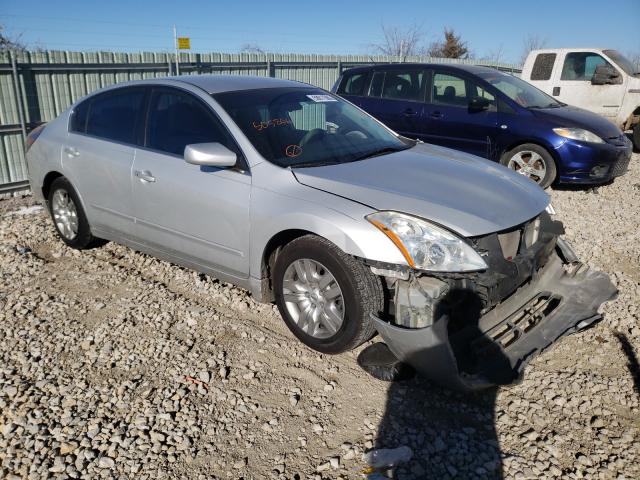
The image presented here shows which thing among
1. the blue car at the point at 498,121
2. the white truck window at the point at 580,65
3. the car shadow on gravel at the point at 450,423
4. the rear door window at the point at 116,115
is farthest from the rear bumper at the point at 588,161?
the rear door window at the point at 116,115

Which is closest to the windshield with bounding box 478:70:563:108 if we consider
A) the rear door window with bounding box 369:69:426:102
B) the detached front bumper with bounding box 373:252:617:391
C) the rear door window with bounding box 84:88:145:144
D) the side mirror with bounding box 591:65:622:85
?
the rear door window with bounding box 369:69:426:102

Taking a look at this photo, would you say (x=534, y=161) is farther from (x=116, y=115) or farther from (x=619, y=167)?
(x=116, y=115)

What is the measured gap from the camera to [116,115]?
15.1ft

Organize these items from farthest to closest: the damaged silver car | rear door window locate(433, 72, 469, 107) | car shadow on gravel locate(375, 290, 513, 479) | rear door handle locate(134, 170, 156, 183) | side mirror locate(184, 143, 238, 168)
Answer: rear door window locate(433, 72, 469, 107) → rear door handle locate(134, 170, 156, 183) → side mirror locate(184, 143, 238, 168) → the damaged silver car → car shadow on gravel locate(375, 290, 513, 479)

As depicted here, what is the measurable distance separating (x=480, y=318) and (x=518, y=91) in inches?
230

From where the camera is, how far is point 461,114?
25.3 feet

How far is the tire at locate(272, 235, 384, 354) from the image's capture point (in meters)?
3.12

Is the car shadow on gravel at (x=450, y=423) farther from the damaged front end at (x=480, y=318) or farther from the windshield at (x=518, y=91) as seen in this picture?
the windshield at (x=518, y=91)

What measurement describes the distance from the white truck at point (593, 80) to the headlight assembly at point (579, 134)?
4309mm

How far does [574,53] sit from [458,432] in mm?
10727

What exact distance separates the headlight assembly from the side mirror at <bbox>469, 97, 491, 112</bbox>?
0.97 meters

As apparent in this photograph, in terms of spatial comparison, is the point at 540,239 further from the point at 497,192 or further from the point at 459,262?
the point at 459,262

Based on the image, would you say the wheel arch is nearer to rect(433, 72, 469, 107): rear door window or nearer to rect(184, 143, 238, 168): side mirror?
rect(184, 143, 238, 168): side mirror

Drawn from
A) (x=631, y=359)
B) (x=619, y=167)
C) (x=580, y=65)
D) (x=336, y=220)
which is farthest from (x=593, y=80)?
(x=336, y=220)
